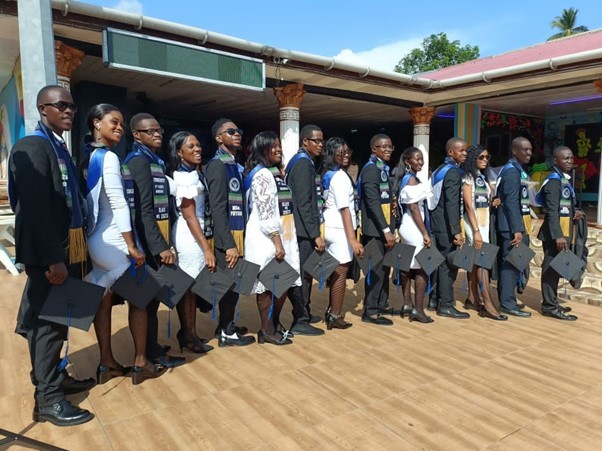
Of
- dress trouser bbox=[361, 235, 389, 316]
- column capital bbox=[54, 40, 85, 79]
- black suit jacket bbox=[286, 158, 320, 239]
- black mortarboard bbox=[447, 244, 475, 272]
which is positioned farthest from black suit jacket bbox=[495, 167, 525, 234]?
column capital bbox=[54, 40, 85, 79]

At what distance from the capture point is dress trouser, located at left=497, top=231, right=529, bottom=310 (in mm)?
4363

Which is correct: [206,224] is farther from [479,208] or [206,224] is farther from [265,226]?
[479,208]

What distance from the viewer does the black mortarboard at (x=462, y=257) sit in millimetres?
4172

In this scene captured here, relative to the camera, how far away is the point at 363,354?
3311 mm

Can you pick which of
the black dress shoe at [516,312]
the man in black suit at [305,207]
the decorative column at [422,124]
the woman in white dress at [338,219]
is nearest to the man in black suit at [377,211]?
the woman in white dress at [338,219]

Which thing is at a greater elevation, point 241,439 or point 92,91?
point 92,91

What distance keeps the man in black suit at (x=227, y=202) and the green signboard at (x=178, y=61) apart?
2.76 metres

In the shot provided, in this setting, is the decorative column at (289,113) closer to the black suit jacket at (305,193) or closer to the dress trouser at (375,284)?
the dress trouser at (375,284)

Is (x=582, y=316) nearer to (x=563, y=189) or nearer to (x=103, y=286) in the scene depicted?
(x=563, y=189)

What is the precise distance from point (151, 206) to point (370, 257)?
1.94m

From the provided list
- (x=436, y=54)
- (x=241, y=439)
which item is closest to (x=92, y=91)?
(x=241, y=439)

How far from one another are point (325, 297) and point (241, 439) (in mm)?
2909

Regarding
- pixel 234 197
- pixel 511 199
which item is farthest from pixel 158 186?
pixel 511 199

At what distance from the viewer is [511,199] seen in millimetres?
4195
